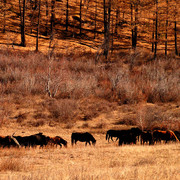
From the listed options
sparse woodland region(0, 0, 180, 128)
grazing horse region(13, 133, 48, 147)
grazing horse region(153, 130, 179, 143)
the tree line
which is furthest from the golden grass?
the tree line

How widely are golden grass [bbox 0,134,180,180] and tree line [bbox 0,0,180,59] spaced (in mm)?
26648

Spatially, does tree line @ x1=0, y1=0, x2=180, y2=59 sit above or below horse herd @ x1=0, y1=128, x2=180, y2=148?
above

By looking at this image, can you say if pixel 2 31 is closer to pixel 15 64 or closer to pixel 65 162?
pixel 15 64

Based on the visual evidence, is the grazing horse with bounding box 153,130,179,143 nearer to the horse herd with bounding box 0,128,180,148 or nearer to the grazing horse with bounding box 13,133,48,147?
the horse herd with bounding box 0,128,180,148

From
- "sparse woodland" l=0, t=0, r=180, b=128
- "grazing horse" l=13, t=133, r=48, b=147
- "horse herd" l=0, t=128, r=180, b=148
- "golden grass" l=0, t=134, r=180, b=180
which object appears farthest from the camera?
"sparse woodland" l=0, t=0, r=180, b=128

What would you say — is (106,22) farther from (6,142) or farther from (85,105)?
(6,142)

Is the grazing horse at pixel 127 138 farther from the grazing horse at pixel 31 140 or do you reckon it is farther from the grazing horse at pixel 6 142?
the grazing horse at pixel 6 142

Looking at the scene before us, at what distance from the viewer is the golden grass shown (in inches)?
237

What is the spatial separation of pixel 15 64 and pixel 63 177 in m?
20.0

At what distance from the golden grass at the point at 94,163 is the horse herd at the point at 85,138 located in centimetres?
72

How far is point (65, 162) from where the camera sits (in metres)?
7.91

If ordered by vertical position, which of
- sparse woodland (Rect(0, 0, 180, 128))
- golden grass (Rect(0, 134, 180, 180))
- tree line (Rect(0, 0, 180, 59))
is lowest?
golden grass (Rect(0, 134, 180, 180))

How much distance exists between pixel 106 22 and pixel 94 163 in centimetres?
2998

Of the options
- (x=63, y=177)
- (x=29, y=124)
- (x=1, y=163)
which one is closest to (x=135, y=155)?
(x=63, y=177)
